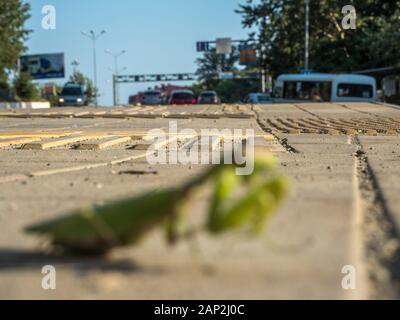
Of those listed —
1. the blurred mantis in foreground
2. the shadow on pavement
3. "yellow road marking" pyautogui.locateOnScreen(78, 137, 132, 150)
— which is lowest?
the shadow on pavement

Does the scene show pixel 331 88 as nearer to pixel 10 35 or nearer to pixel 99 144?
pixel 99 144

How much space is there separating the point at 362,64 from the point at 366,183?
127 ft

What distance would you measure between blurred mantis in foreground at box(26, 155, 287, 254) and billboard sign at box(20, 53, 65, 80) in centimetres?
7296

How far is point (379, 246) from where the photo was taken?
191 cm

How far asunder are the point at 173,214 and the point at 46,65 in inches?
2954

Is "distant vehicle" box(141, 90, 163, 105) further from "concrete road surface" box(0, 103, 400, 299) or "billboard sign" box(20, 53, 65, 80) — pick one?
"concrete road surface" box(0, 103, 400, 299)

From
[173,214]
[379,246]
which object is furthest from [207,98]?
[173,214]

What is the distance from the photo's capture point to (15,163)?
4.42 m

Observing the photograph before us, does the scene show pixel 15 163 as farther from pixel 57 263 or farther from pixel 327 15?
pixel 327 15

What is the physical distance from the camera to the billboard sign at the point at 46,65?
71562 mm

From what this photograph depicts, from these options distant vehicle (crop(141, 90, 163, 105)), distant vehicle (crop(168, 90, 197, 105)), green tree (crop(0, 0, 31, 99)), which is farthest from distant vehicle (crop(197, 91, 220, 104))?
green tree (crop(0, 0, 31, 99))

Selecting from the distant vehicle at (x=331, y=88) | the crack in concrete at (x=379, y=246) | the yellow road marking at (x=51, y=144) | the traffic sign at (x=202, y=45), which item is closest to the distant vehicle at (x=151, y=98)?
the distant vehicle at (x=331, y=88)

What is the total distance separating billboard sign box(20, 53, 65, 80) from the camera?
7156 cm
